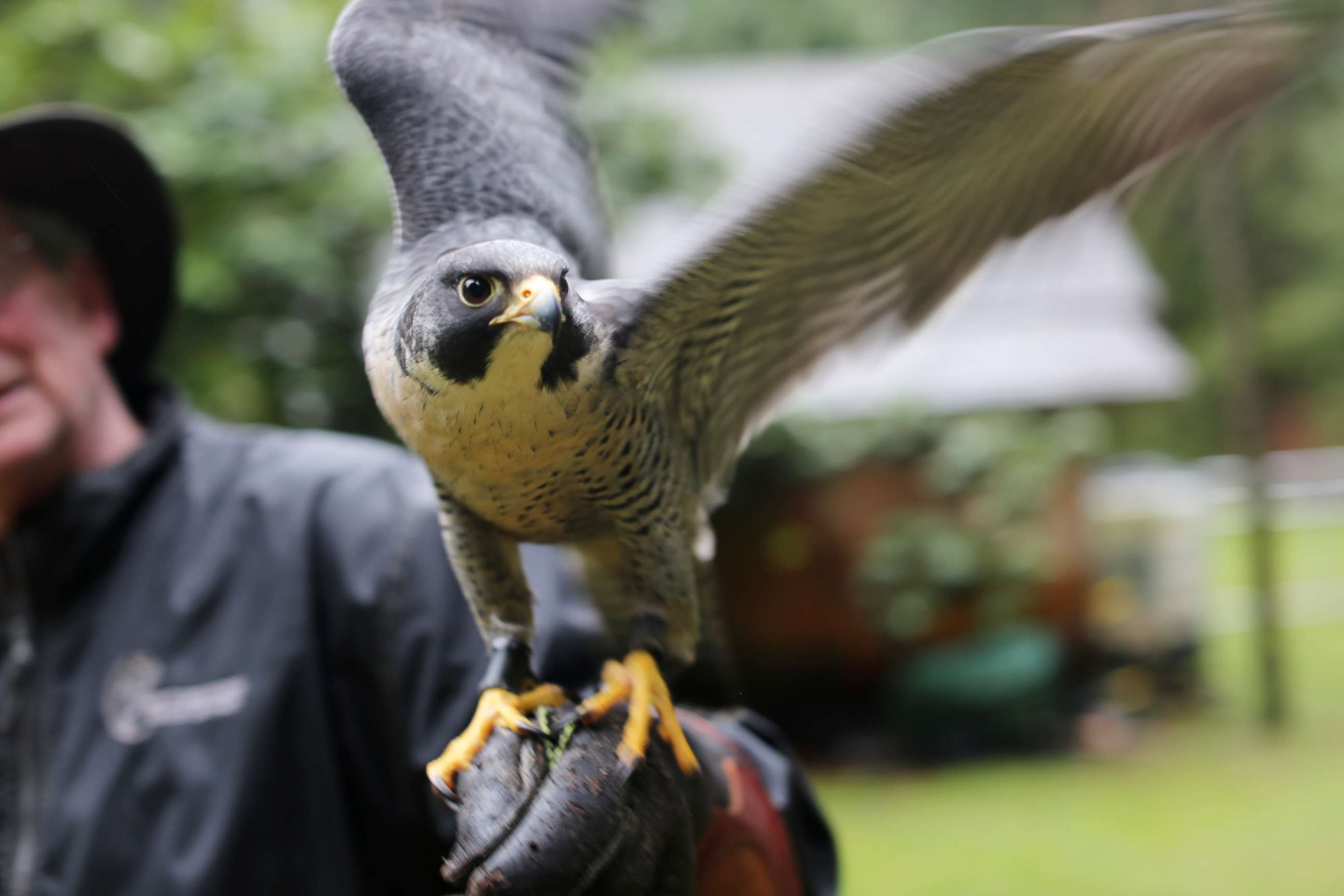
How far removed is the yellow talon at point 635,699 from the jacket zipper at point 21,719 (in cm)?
113

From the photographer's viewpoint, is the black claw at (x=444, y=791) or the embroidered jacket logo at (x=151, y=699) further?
the embroidered jacket logo at (x=151, y=699)

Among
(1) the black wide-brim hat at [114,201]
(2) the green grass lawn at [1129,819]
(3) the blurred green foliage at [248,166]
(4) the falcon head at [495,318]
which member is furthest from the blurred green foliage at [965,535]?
(4) the falcon head at [495,318]

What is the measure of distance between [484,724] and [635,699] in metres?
0.13

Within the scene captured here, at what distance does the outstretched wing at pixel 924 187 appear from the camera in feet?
2.65

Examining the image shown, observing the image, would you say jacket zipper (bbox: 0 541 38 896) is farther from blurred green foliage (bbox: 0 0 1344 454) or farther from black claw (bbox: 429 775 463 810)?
blurred green foliage (bbox: 0 0 1344 454)

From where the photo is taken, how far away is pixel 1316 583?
8523 mm

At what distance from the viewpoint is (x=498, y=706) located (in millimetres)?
881

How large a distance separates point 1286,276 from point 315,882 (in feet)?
28.9

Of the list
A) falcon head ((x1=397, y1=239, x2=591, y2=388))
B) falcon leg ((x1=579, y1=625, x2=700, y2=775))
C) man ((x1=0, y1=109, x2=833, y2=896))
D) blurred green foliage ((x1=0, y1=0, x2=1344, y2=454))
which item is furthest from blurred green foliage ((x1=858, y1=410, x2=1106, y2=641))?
falcon head ((x1=397, y1=239, x2=591, y2=388))

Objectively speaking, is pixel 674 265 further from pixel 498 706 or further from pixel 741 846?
pixel 741 846

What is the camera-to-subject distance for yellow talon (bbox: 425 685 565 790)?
2.87 feet

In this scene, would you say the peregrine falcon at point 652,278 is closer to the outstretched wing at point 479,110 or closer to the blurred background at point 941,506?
the outstretched wing at point 479,110

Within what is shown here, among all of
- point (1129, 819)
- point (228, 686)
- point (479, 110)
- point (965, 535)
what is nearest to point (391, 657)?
point (228, 686)

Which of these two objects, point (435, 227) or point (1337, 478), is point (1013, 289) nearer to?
point (435, 227)
